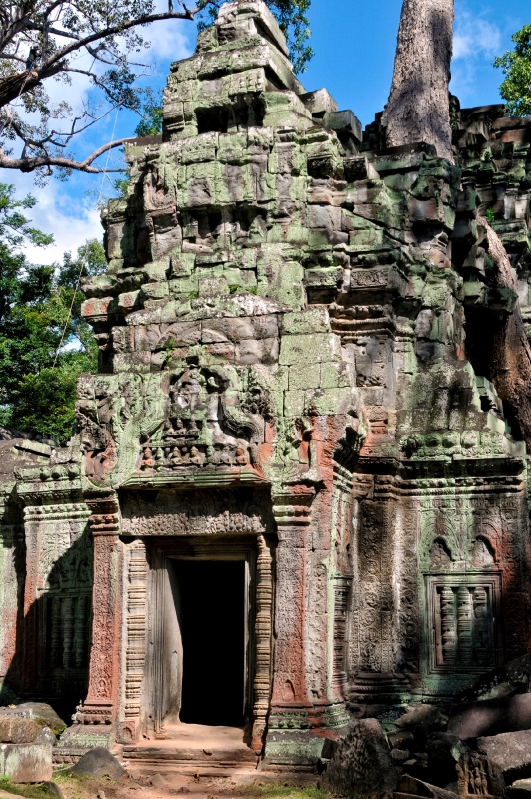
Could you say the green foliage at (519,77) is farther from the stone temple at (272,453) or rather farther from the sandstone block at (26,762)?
the sandstone block at (26,762)

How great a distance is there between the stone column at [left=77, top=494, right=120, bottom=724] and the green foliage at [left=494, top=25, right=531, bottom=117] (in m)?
18.2

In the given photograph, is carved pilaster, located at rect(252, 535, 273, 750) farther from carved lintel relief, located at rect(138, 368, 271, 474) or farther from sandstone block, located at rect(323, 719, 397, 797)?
sandstone block, located at rect(323, 719, 397, 797)

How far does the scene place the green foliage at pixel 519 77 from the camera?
2627cm

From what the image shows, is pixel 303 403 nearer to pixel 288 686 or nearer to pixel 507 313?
pixel 288 686

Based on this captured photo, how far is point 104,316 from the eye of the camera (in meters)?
14.3

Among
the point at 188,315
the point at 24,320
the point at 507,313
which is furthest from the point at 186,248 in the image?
the point at 24,320

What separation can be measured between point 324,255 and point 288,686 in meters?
4.76

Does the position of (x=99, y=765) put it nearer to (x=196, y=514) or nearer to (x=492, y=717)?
(x=196, y=514)

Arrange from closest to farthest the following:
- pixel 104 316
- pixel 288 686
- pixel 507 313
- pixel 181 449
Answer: pixel 288 686, pixel 181 449, pixel 104 316, pixel 507 313

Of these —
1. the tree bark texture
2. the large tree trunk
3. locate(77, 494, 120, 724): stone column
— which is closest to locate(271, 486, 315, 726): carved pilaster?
locate(77, 494, 120, 724): stone column

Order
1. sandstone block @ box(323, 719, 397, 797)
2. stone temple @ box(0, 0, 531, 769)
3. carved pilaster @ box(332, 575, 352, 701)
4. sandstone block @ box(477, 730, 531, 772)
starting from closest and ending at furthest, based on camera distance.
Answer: sandstone block @ box(477, 730, 531, 772) < sandstone block @ box(323, 719, 397, 797) < stone temple @ box(0, 0, 531, 769) < carved pilaster @ box(332, 575, 352, 701)

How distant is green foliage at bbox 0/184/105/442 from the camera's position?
998 inches

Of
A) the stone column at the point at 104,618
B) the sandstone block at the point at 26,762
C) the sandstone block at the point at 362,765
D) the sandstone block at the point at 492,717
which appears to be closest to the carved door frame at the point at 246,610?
the stone column at the point at 104,618

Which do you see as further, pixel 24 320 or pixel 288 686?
pixel 24 320
